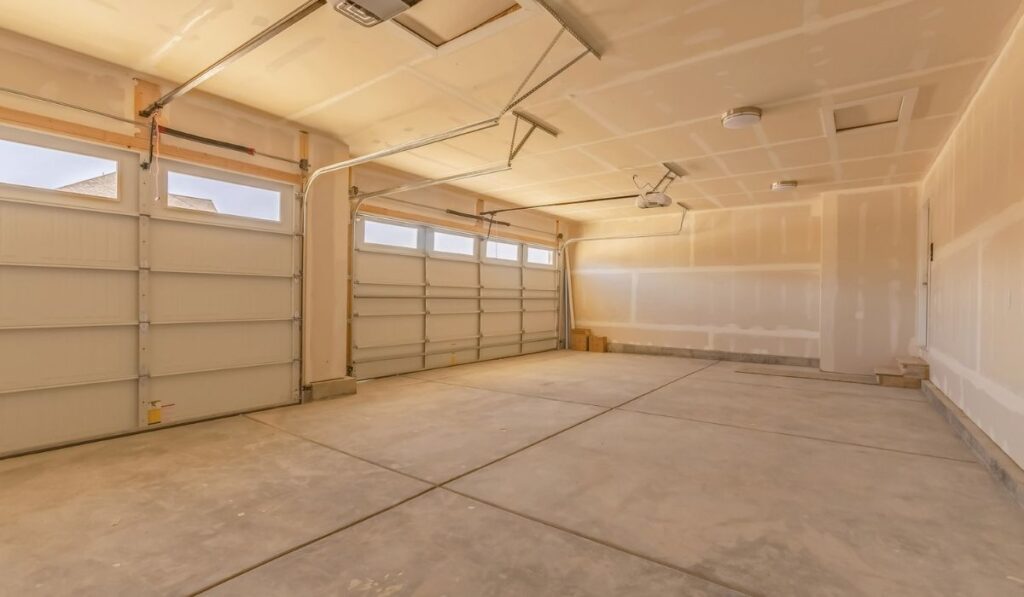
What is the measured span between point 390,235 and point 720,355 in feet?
20.9

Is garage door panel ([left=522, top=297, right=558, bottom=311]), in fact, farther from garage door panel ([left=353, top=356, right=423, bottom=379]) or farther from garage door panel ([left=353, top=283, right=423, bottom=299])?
garage door panel ([left=353, top=356, right=423, bottom=379])

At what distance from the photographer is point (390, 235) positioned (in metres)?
6.44

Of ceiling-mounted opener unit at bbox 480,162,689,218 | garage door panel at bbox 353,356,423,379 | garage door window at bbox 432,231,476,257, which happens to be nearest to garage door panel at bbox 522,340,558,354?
garage door window at bbox 432,231,476,257

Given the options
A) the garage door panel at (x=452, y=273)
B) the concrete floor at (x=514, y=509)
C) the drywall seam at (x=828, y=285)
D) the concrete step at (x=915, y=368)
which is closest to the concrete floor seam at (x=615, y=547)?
the concrete floor at (x=514, y=509)

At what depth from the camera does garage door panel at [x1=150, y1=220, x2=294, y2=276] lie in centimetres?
386

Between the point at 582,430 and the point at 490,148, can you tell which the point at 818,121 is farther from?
the point at 582,430

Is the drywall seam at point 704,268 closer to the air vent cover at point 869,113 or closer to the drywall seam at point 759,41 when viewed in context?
the air vent cover at point 869,113

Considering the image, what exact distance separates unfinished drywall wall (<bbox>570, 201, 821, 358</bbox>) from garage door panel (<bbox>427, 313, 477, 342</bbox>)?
131 inches

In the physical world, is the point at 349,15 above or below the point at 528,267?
above

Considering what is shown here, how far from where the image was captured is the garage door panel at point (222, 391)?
3.88 meters

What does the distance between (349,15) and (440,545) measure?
2.67m

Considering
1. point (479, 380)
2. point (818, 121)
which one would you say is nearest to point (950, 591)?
point (818, 121)

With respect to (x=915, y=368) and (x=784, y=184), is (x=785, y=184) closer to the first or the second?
(x=784, y=184)

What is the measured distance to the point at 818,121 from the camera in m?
4.27
